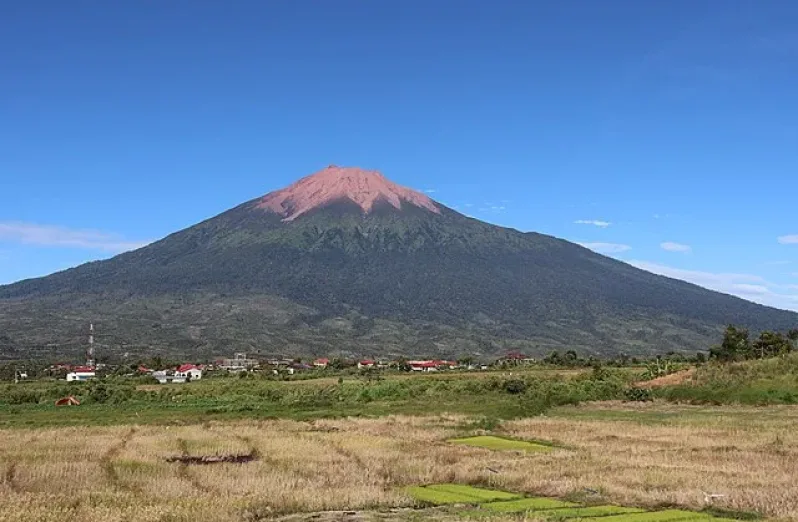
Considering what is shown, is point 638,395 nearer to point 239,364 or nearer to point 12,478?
point 12,478

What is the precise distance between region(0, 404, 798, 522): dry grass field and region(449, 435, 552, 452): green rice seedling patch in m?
0.67

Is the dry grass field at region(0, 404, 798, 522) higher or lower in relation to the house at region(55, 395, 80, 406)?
higher

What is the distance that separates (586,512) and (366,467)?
703 cm

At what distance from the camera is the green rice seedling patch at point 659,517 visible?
12.0 meters

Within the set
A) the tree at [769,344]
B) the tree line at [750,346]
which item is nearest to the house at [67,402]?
the tree line at [750,346]

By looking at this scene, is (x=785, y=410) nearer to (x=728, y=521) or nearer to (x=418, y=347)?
(x=728, y=521)

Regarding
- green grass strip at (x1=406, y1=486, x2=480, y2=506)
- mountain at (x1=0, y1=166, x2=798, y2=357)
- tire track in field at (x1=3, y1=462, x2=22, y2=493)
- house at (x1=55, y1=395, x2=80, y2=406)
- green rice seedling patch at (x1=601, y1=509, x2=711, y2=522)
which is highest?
mountain at (x1=0, y1=166, x2=798, y2=357)

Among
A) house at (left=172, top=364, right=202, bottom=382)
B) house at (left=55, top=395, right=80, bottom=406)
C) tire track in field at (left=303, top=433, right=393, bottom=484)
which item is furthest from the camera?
house at (left=172, top=364, right=202, bottom=382)

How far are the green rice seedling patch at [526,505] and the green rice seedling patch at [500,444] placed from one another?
802cm

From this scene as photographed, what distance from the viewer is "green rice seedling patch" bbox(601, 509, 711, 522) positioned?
12023 mm

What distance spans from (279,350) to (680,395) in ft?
300

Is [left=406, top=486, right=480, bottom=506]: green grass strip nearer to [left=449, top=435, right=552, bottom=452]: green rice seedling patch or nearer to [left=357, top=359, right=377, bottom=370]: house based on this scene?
[left=449, top=435, right=552, bottom=452]: green rice seedling patch

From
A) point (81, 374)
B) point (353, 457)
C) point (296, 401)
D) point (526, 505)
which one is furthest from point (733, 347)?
point (81, 374)

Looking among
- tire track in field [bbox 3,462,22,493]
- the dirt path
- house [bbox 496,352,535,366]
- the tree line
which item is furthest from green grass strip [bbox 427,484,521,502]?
house [bbox 496,352,535,366]
